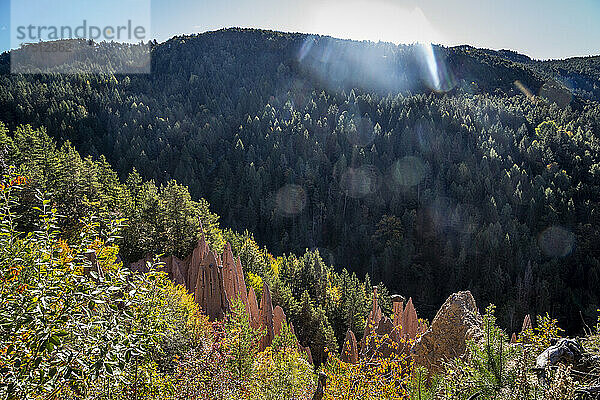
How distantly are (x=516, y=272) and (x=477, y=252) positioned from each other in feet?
24.5

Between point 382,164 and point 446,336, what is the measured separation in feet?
319

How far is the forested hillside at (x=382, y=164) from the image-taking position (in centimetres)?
7525

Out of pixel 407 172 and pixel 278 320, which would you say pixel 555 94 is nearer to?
pixel 407 172

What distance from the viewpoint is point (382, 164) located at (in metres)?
108

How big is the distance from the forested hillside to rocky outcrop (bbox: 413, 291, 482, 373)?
3397 cm

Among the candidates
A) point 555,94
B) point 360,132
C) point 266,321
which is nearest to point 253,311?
point 266,321

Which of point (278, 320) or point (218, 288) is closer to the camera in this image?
point (218, 288)

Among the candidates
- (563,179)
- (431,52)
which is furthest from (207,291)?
(431,52)

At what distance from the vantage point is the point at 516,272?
71.0m

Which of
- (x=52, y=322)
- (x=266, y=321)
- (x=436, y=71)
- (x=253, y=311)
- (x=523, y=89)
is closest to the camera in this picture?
(x=52, y=322)

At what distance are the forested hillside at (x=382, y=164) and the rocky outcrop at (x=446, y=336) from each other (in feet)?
111

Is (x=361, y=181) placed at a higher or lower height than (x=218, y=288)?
lower

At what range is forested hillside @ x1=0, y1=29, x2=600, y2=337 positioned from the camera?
75.2 metres

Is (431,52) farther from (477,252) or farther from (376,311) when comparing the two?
(376,311)
